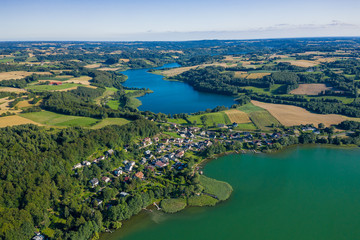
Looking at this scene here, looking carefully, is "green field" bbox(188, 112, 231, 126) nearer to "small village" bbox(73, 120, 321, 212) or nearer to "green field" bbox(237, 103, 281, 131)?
"small village" bbox(73, 120, 321, 212)

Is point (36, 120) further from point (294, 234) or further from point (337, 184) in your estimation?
point (337, 184)

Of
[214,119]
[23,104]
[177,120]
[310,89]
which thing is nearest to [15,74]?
[23,104]

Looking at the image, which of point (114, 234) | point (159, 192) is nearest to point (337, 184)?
point (159, 192)

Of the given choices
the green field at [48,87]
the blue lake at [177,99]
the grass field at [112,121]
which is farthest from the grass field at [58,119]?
the green field at [48,87]

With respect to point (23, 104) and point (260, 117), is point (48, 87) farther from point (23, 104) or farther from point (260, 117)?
point (260, 117)

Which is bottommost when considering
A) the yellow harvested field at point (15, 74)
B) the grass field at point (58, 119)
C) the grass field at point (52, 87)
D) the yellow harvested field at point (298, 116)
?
the yellow harvested field at point (298, 116)

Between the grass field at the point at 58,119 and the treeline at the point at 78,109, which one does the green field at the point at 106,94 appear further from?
the grass field at the point at 58,119

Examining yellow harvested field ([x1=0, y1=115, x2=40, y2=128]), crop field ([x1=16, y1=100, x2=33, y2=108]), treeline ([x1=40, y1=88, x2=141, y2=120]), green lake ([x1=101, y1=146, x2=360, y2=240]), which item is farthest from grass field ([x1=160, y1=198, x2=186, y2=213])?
crop field ([x1=16, y1=100, x2=33, y2=108])

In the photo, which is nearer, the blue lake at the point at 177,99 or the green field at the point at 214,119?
the green field at the point at 214,119
